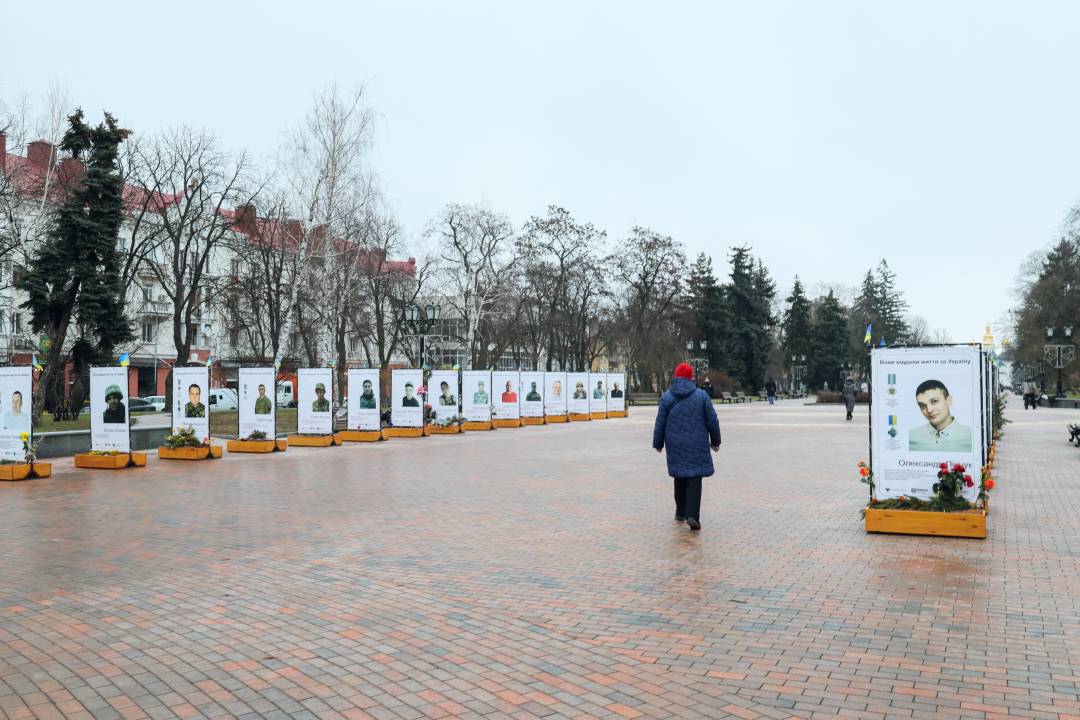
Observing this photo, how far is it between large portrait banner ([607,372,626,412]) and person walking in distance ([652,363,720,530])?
28937 millimetres

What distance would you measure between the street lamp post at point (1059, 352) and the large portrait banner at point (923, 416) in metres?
49.0

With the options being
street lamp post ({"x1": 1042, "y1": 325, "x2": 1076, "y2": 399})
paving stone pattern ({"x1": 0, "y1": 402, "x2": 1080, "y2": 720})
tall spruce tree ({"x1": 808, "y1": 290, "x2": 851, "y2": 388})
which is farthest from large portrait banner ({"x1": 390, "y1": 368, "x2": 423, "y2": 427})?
tall spruce tree ({"x1": 808, "y1": 290, "x2": 851, "y2": 388})

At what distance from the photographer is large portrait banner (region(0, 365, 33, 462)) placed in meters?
15.4

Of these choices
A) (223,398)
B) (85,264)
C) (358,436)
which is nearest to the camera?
(358,436)

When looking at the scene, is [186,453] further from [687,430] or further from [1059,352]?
[1059,352]

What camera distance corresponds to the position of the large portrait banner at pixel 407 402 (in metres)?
25.9

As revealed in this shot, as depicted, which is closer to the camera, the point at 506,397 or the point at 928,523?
the point at 928,523

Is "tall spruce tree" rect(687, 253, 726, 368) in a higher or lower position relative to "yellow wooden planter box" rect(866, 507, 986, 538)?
higher

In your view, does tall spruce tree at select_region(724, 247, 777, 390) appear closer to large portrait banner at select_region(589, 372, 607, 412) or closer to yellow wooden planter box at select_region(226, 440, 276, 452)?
large portrait banner at select_region(589, 372, 607, 412)

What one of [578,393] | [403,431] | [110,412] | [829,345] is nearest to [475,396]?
[403,431]

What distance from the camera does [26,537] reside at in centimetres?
912

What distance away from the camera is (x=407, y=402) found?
2597 cm

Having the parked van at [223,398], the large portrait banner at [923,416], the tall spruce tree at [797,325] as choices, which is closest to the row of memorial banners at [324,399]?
the large portrait banner at [923,416]

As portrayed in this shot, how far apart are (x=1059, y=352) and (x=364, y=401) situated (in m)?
46.3
